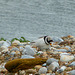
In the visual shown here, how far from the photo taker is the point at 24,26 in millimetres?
12453

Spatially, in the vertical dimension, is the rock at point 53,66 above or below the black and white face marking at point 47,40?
below

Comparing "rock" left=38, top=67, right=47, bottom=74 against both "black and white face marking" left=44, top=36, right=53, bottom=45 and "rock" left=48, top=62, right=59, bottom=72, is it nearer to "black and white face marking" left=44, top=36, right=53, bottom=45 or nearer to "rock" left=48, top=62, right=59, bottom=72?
"rock" left=48, top=62, right=59, bottom=72

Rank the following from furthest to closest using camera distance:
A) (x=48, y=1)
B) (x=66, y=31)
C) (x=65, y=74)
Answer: (x=48, y=1), (x=66, y=31), (x=65, y=74)

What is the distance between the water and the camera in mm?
11395

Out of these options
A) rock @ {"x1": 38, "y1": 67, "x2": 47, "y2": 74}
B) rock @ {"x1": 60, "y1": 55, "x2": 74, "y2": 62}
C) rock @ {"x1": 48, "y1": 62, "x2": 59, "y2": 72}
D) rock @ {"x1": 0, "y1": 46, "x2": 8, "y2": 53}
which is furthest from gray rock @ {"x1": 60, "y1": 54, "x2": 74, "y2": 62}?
rock @ {"x1": 0, "y1": 46, "x2": 8, "y2": 53}

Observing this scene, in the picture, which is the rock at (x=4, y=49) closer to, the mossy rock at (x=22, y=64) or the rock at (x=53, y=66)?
the mossy rock at (x=22, y=64)

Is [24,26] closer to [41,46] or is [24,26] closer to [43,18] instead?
[43,18]

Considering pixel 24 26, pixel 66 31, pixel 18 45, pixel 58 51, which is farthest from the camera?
pixel 24 26

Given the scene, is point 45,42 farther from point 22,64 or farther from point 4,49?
point 22,64

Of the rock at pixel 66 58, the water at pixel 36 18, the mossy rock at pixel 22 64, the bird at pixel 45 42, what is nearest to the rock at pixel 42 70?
the mossy rock at pixel 22 64

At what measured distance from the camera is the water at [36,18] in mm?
11395

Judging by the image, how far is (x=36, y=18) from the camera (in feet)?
45.9

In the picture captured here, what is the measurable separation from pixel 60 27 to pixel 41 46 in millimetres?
5254

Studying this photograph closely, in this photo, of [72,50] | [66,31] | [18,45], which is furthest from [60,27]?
[72,50]
